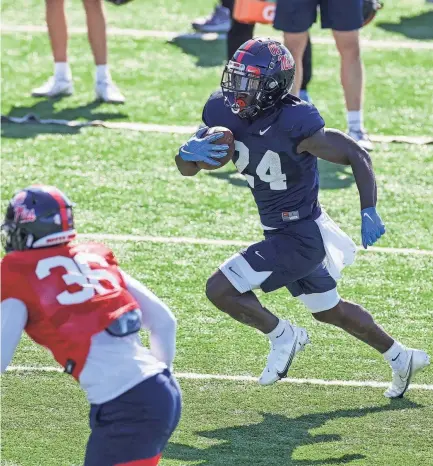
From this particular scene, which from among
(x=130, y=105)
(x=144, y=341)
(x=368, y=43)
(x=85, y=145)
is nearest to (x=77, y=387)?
(x=144, y=341)

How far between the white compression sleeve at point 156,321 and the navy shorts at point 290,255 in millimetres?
1280

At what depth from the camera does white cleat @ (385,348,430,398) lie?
542 centimetres

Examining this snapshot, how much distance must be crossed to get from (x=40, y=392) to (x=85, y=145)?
159 inches

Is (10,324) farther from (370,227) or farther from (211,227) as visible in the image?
(211,227)

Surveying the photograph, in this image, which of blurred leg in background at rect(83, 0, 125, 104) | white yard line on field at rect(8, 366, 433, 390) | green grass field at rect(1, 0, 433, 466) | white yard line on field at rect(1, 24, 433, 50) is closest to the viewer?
green grass field at rect(1, 0, 433, 466)

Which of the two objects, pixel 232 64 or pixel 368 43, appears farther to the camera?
pixel 368 43

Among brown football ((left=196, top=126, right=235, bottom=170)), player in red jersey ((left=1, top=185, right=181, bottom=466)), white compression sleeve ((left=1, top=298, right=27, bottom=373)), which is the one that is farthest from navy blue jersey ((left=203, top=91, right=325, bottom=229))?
white compression sleeve ((left=1, top=298, right=27, bottom=373))

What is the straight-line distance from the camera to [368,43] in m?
12.0

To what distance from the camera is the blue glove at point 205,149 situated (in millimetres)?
5188

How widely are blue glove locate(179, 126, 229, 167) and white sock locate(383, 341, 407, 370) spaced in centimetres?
122

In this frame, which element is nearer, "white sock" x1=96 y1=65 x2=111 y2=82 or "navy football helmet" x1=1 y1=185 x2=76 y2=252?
"navy football helmet" x1=1 y1=185 x2=76 y2=252

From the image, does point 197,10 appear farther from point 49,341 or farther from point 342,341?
point 49,341

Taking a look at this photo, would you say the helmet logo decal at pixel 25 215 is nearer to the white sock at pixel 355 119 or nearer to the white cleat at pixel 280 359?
the white cleat at pixel 280 359

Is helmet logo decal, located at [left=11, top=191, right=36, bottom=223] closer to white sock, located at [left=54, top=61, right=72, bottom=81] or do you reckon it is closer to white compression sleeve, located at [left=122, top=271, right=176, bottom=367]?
white compression sleeve, located at [left=122, top=271, right=176, bottom=367]
